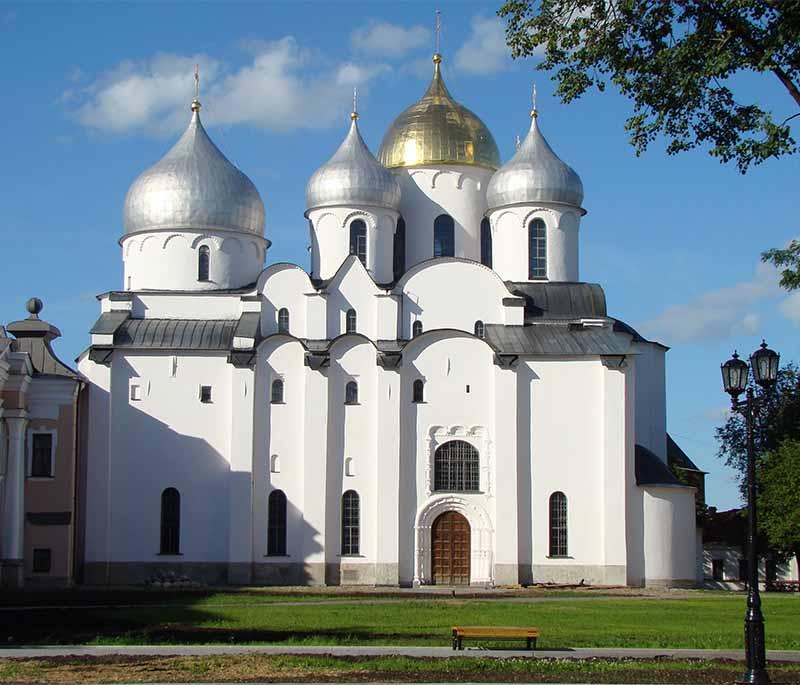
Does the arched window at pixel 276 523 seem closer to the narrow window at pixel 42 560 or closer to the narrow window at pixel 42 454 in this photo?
the narrow window at pixel 42 560

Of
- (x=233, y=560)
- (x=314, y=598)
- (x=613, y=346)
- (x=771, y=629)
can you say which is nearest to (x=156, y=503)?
(x=233, y=560)

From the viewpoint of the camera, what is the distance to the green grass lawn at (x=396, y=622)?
2316 centimetres

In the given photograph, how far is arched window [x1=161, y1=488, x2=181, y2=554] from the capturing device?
45344 mm

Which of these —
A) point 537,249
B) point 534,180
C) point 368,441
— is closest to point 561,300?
point 537,249

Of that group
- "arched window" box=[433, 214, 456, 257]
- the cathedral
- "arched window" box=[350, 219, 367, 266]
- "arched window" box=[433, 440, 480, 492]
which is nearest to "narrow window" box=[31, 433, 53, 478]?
the cathedral

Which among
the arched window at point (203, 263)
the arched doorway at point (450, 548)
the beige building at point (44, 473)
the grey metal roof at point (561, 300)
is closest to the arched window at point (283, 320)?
the arched window at point (203, 263)

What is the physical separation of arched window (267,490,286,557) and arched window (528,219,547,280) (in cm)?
1164

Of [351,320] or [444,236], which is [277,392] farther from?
[444,236]

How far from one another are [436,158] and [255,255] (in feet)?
25.3

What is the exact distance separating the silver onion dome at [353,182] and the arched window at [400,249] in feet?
5.39

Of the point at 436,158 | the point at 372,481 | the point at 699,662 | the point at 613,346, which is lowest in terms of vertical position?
the point at 699,662

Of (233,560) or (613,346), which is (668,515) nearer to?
(613,346)

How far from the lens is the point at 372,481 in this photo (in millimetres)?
45438

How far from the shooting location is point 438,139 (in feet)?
172
